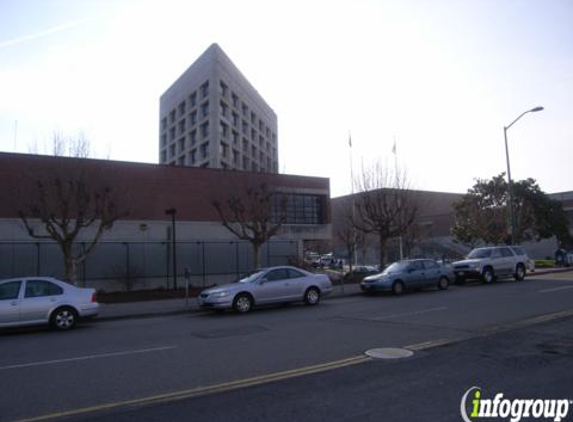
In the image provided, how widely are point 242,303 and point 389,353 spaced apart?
326 inches

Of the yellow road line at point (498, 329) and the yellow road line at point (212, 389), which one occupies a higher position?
the yellow road line at point (498, 329)

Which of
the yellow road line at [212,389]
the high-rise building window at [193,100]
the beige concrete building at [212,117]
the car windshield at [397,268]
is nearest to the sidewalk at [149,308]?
the car windshield at [397,268]

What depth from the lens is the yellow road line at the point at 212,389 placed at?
18.3 ft

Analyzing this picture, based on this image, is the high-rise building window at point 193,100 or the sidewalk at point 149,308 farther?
the high-rise building window at point 193,100

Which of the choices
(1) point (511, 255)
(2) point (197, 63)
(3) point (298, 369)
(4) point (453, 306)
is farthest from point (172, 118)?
(3) point (298, 369)

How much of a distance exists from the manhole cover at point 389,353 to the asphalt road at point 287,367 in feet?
0.74

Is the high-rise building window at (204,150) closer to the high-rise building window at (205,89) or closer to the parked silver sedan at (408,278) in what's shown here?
the high-rise building window at (205,89)

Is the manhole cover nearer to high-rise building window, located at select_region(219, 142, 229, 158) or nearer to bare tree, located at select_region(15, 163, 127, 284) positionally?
bare tree, located at select_region(15, 163, 127, 284)

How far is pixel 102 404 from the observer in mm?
5879

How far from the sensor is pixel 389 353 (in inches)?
323

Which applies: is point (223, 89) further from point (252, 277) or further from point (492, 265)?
point (252, 277)

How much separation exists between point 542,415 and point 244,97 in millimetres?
67616

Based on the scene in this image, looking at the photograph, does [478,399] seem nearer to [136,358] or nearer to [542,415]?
[542,415]

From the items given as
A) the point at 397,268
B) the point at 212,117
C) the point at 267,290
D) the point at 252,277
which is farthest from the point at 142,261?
the point at 212,117
